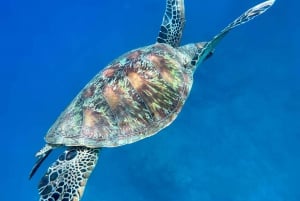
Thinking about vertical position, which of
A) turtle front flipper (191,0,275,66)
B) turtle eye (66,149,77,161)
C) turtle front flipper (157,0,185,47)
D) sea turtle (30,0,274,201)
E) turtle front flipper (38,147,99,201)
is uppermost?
turtle front flipper (157,0,185,47)

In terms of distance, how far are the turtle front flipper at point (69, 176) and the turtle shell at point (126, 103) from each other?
0.15 m

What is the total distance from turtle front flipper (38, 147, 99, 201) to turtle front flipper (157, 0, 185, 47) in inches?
76.0

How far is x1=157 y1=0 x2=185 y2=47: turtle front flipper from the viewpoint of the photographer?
15.9ft

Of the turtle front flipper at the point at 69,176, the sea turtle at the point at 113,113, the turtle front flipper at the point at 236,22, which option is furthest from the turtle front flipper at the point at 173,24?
the turtle front flipper at the point at 69,176

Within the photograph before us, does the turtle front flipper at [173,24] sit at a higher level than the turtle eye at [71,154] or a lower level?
higher

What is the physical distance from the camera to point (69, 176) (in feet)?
10.6

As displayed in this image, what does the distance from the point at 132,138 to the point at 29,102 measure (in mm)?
4969

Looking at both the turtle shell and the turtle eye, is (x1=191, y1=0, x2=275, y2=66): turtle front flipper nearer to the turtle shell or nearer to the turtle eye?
the turtle shell

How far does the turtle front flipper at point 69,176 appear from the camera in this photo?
3.12 m

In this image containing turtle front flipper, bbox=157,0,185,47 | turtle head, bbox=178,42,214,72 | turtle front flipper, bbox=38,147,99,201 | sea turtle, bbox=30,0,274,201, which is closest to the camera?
turtle front flipper, bbox=38,147,99,201

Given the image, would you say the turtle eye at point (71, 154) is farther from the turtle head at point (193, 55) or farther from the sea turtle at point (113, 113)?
the turtle head at point (193, 55)

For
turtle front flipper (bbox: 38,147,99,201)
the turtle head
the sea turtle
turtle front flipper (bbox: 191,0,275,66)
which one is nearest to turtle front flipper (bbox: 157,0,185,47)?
the turtle head

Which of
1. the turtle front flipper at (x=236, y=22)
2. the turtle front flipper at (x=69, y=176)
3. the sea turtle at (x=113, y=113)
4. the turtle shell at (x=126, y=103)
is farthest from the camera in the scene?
the turtle front flipper at (x=236, y=22)

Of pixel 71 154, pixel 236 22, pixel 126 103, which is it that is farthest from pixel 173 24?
pixel 71 154
